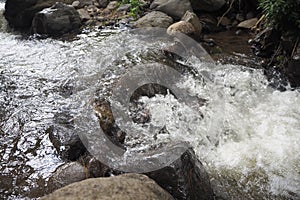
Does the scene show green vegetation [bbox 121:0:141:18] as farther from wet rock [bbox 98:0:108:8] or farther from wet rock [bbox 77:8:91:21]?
wet rock [bbox 77:8:91:21]

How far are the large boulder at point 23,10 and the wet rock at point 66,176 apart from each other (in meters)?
6.87

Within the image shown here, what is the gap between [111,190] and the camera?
8.02ft

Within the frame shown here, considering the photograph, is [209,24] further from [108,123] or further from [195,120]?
[108,123]

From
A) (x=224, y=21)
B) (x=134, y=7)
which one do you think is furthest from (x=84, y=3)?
(x=224, y=21)

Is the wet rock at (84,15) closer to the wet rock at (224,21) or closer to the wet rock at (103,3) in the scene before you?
the wet rock at (103,3)

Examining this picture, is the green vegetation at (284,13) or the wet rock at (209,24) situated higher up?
the green vegetation at (284,13)

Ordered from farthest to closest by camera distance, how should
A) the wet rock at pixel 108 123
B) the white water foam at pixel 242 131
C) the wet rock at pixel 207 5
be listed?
the wet rock at pixel 207 5, the wet rock at pixel 108 123, the white water foam at pixel 242 131

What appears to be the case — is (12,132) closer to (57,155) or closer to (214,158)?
(57,155)

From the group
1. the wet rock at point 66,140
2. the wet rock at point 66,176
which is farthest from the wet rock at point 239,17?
the wet rock at point 66,176

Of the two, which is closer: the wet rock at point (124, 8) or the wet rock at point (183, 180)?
the wet rock at point (183, 180)

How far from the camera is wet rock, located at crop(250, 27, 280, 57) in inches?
243

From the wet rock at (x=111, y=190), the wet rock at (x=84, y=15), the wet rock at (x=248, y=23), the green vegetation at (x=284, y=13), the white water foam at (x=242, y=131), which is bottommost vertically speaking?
the white water foam at (x=242, y=131)

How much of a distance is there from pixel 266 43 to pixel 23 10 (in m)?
6.81

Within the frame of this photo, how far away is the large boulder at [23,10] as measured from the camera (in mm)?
8969
